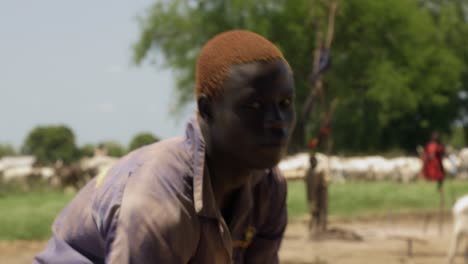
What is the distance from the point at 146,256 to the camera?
2.26m

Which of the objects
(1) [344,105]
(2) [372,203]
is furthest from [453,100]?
(2) [372,203]

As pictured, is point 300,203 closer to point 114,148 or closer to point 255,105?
point 255,105

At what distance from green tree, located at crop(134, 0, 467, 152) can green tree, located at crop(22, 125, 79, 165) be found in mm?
11472

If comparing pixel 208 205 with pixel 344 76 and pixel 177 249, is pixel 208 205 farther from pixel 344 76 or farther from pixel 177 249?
pixel 344 76

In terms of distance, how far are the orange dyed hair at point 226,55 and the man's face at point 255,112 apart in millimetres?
17

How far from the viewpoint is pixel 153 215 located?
2.26 meters

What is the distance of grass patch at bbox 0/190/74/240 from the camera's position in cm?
1341

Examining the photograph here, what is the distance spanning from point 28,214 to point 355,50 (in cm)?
3296

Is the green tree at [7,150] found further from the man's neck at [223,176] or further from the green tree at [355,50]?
the man's neck at [223,176]

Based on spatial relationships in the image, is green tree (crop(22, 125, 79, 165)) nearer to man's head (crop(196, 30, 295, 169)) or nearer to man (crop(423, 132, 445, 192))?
man (crop(423, 132, 445, 192))

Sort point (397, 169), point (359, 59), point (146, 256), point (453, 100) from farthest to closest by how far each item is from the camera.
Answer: point (453, 100)
point (359, 59)
point (397, 169)
point (146, 256)

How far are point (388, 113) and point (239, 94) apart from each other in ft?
153

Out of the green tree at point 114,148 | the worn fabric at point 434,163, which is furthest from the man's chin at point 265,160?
the green tree at point 114,148

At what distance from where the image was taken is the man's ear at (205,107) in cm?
236
